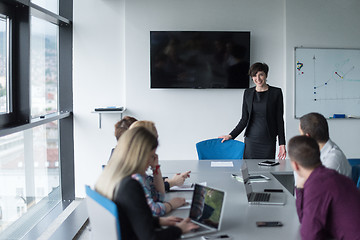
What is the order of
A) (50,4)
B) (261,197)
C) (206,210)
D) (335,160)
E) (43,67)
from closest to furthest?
1. (206,210)
2. (335,160)
3. (261,197)
4. (43,67)
5. (50,4)

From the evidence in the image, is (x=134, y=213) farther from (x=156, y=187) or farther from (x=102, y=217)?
(x=156, y=187)

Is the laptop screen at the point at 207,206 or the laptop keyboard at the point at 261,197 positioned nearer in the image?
the laptop screen at the point at 207,206

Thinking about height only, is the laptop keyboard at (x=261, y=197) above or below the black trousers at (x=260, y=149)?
below

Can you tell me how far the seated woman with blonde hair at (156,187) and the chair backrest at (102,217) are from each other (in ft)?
1.10

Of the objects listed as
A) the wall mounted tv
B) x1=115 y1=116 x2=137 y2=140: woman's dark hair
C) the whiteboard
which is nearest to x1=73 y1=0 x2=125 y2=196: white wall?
the wall mounted tv

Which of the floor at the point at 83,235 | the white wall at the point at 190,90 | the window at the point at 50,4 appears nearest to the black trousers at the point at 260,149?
the white wall at the point at 190,90

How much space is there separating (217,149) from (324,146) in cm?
190

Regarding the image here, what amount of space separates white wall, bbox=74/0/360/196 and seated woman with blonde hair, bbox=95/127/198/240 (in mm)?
3789

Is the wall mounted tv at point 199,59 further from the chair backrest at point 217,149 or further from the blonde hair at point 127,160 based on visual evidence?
the blonde hair at point 127,160

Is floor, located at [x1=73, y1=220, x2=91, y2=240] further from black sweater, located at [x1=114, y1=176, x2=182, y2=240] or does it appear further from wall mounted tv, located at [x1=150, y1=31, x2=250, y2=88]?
black sweater, located at [x1=114, y1=176, x2=182, y2=240]

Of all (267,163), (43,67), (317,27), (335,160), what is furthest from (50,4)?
(335,160)

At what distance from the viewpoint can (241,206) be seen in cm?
288

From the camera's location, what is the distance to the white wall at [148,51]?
Answer: 6.02 meters

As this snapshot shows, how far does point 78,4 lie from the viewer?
601 centimetres
